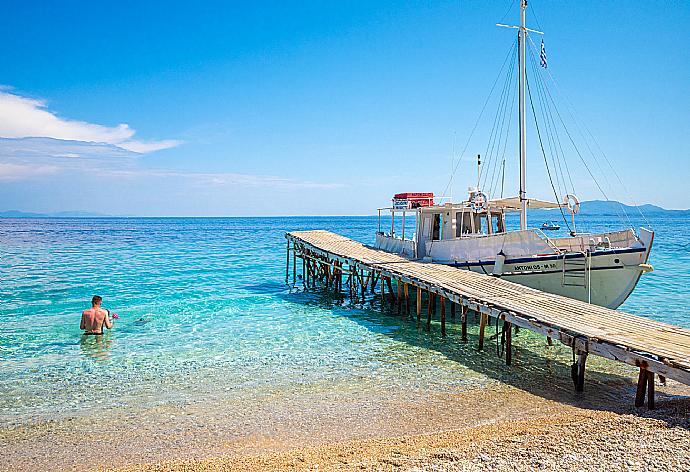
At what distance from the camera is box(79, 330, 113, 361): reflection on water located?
13.2 metres

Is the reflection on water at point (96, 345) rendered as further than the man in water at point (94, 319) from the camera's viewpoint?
No

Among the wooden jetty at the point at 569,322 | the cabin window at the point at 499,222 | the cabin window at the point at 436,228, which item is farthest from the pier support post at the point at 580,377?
the cabin window at the point at 436,228

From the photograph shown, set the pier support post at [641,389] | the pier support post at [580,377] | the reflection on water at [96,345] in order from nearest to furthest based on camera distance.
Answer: the pier support post at [641,389] → the pier support post at [580,377] → the reflection on water at [96,345]

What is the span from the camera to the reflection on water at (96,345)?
1324cm

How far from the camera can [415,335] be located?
1504cm

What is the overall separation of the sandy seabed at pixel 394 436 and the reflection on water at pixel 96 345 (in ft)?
15.0

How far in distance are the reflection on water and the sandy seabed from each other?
457 cm

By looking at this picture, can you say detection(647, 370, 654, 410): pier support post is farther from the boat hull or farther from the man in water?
the man in water

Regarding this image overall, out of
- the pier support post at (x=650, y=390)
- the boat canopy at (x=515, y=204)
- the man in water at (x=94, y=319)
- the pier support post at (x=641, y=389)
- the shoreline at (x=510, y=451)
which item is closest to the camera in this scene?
the shoreline at (x=510, y=451)

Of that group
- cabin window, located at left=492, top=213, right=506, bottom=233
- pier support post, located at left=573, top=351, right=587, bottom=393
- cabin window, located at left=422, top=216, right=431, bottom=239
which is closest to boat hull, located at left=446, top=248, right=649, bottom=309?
cabin window, located at left=492, top=213, right=506, bottom=233

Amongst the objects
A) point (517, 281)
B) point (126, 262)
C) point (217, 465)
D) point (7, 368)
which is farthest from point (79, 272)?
point (217, 465)

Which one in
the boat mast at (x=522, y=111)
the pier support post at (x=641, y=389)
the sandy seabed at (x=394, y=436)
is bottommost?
the sandy seabed at (x=394, y=436)

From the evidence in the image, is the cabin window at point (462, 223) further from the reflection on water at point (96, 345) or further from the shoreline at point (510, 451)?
the shoreline at point (510, 451)

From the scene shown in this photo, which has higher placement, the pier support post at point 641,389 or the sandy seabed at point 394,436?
the pier support post at point 641,389
